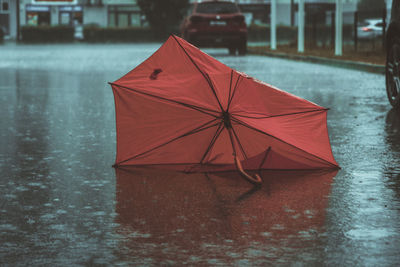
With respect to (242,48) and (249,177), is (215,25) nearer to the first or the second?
(242,48)

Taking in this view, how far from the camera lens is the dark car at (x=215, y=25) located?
30.0 meters

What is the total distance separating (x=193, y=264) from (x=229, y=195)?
1796mm

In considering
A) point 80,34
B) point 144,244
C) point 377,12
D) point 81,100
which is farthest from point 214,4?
point 80,34

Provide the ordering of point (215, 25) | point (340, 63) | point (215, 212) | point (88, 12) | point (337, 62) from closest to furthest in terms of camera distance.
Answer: point (215, 212) → point (340, 63) → point (337, 62) → point (215, 25) → point (88, 12)

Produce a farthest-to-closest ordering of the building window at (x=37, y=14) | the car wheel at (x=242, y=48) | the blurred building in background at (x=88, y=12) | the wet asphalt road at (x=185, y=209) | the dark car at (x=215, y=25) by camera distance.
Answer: the building window at (x=37, y=14)
the blurred building in background at (x=88, y=12)
the car wheel at (x=242, y=48)
the dark car at (x=215, y=25)
the wet asphalt road at (x=185, y=209)

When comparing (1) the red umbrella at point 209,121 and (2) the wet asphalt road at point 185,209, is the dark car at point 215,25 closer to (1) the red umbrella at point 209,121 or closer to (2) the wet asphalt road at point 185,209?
(2) the wet asphalt road at point 185,209

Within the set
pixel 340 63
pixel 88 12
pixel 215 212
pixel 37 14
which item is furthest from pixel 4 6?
pixel 215 212

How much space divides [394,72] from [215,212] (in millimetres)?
6142

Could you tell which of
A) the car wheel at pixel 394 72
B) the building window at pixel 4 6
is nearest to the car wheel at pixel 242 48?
the car wheel at pixel 394 72

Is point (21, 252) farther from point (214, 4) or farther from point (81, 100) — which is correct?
point (214, 4)

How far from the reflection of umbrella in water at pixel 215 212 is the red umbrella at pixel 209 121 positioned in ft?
0.50

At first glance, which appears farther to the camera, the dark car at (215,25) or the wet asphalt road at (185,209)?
the dark car at (215,25)

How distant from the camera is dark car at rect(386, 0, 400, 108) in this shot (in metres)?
10.5

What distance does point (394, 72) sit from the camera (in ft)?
35.1
